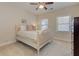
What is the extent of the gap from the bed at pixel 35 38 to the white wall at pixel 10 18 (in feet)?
0.39

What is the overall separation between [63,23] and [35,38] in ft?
1.50

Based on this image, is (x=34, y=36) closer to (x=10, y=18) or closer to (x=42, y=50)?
(x=42, y=50)

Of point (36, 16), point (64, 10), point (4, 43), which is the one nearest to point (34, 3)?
point (36, 16)

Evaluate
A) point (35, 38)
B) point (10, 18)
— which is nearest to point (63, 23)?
point (35, 38)

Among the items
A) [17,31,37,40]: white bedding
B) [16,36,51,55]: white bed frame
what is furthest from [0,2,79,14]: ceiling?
[16,36,51,55]: white bed frame

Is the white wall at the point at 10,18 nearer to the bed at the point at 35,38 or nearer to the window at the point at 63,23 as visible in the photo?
the bed at the point at 35,38

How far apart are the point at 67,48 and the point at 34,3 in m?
0.79

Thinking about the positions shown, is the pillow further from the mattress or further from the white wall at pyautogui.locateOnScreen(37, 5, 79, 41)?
the white wall at pyautogui.locateOnScreen(37, 5, 79, 41)

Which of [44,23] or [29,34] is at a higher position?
[44,23]

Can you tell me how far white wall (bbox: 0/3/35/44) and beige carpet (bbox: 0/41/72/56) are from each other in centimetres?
13

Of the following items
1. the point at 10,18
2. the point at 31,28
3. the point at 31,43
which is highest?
the point at 10,18

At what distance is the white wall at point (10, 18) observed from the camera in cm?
158

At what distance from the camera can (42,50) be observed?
163cm

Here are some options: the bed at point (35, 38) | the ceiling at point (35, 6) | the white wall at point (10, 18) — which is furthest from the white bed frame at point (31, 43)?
the ceiling at point (35, 6)
